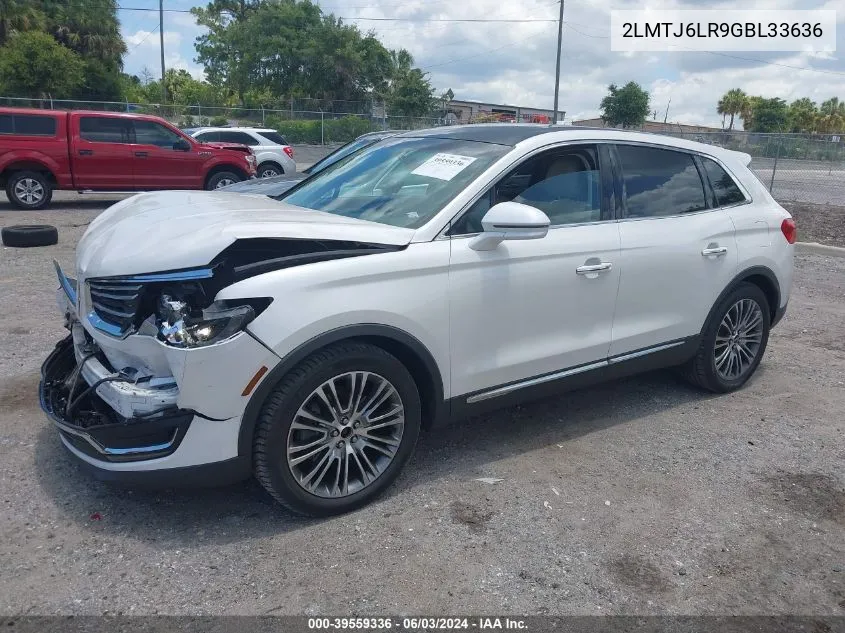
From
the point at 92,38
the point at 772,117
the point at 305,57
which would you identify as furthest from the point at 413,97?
the point at 772,117

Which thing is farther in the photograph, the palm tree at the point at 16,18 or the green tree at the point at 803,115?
the green tree at the point at 803,115

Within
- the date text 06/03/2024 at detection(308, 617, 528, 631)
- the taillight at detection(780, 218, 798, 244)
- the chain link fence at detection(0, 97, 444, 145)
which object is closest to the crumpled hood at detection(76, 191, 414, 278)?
the date text 06/03/2024 at detection(308, 617, 528, 631)

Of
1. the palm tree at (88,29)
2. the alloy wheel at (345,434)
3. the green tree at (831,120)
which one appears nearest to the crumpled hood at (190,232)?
the alloy wheel at (345,434)

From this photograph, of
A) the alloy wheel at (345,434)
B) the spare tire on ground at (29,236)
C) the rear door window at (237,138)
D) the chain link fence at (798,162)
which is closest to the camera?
the alloy wheel at (345,434)

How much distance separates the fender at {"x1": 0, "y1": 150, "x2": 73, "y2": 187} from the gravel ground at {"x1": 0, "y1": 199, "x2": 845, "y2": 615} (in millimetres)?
9765

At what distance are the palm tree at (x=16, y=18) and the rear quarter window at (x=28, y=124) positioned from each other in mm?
32945

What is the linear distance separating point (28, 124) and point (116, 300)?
11.8m

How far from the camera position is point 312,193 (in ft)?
14.9

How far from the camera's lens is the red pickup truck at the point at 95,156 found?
1301cm

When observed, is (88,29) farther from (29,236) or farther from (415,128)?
(29,236)

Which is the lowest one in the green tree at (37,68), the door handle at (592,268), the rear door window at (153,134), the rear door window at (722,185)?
the door handle at (592,268)

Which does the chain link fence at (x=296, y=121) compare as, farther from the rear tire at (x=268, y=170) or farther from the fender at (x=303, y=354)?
the fender at (x=303, y=354)

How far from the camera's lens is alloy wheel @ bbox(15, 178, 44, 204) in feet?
43.1

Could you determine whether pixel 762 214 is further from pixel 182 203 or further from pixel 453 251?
pixel 182 203
